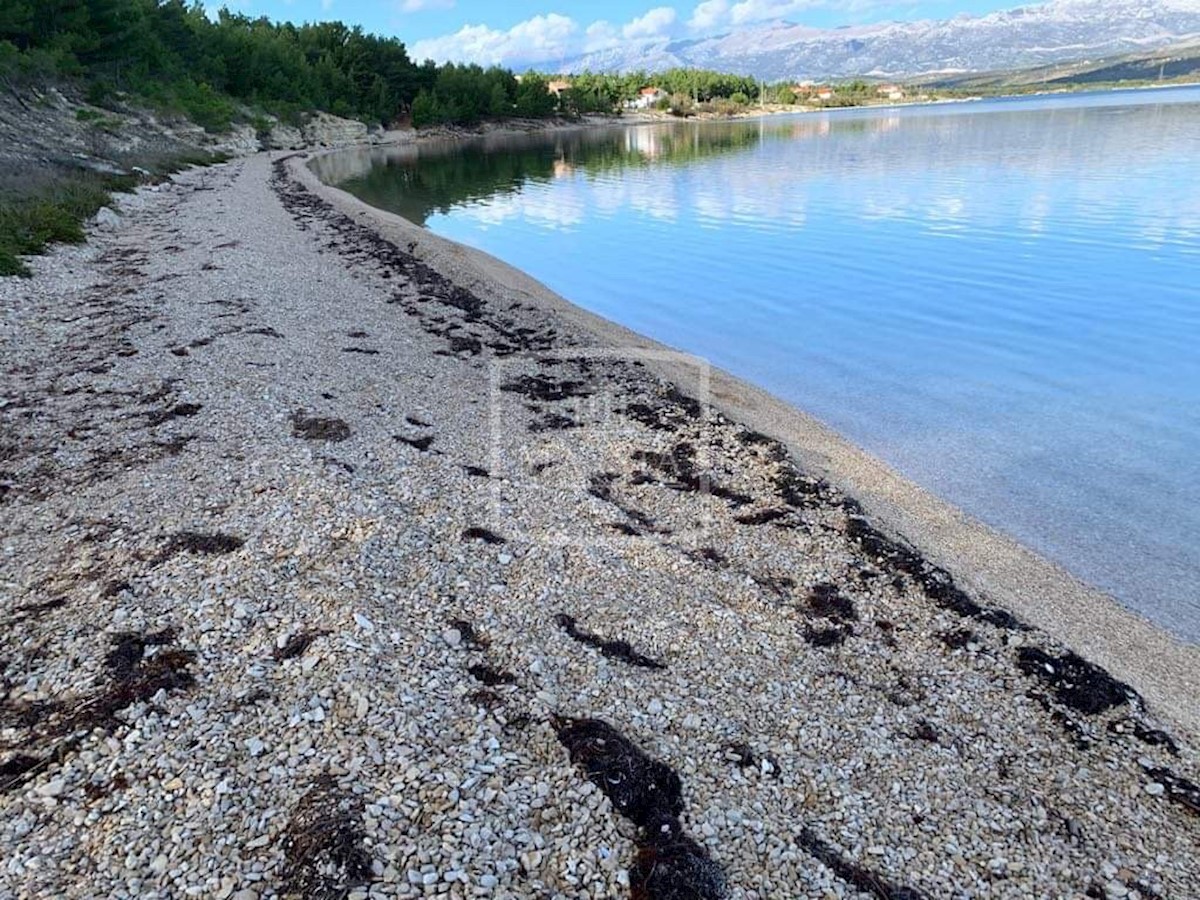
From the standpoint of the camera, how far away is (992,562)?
9633 millimetres

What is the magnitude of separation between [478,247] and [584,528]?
27403mm

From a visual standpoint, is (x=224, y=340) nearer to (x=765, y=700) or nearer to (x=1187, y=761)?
(x=765, y=700)

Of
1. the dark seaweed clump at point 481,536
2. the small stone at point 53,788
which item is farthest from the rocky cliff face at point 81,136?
the small stone at point 53,788

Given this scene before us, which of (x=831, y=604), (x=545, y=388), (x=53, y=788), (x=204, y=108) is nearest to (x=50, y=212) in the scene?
(x=545, y=388)

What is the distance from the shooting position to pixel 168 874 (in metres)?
4.27

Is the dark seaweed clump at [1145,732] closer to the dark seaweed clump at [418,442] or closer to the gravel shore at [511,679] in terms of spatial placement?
the gravel shore at [511,679]

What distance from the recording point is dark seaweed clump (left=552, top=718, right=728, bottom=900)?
14.9 feet

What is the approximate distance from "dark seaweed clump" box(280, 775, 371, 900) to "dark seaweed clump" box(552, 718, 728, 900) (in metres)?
1.58

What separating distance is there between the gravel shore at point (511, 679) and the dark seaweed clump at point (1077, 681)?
3cm

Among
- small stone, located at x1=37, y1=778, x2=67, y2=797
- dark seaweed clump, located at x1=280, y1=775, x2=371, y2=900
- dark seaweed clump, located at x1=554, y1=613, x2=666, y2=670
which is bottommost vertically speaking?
dark seaweed clump, located at x1=554, y1=613, x2=666, y2=670

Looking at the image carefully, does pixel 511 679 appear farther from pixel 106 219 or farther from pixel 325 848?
Result: pixel 106 219

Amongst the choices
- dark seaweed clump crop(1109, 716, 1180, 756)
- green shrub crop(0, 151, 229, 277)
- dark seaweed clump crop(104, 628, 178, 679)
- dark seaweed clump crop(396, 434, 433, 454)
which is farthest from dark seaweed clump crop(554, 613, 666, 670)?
green shrub crop(0, 151, 229, 277)

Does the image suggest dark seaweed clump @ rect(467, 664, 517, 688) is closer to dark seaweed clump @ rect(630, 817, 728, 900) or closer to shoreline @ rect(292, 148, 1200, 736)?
dark seaweed clump @ rect(630, 817, 728, 900)

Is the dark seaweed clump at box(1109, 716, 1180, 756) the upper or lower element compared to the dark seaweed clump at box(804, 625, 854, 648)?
lower
